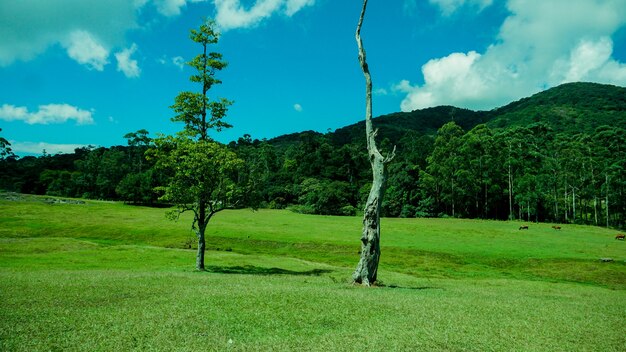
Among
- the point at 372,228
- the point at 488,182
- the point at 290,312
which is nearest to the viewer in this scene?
the point at 290,312

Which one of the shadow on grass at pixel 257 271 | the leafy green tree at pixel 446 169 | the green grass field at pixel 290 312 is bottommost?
the shadow on grass at pixel 257 271

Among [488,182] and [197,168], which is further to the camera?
[488,182]

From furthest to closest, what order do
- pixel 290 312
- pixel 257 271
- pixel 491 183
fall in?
pixel 491 183 < pixel 257 271 < pixel 290 312

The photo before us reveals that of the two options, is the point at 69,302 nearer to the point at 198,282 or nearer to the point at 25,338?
the point at 25,338

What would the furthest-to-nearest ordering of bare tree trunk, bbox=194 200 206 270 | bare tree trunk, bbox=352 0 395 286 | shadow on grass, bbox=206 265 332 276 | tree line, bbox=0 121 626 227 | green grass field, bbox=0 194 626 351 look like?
tree line, bbox=0 121 626 227 → bare tree trunk, bbox=194 200 206 270 → shadow on grass, bbox=206 265 332 276 → bare tree trunk, bbox=352 0 395 286 → green grass field, bbox=0 194 626 351

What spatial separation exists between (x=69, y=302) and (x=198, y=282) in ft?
25.2

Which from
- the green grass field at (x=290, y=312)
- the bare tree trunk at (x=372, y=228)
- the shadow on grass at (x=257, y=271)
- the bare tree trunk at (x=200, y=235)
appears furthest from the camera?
the bare tree trunk at (x=200, y=235)

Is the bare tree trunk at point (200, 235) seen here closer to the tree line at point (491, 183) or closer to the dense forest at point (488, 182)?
the tree line at point (491, 183)

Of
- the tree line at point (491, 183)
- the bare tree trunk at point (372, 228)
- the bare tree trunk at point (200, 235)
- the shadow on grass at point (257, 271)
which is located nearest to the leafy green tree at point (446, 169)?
the tree line at point (491, 183)

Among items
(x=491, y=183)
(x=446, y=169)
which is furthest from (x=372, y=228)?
(x=491, y=183)

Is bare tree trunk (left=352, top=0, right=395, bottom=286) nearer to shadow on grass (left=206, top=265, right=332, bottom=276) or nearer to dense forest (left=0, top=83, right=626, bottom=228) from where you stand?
shadow on grass (left=206, top=265, right=332, bottom=276)

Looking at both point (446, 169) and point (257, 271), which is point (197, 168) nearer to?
point (257, 271)

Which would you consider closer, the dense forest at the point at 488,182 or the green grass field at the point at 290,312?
the green grass field at the point at 290,312

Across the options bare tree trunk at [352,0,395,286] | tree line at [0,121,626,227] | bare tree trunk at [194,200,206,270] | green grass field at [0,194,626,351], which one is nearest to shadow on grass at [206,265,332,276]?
green grass field at [0,194,626,351]
